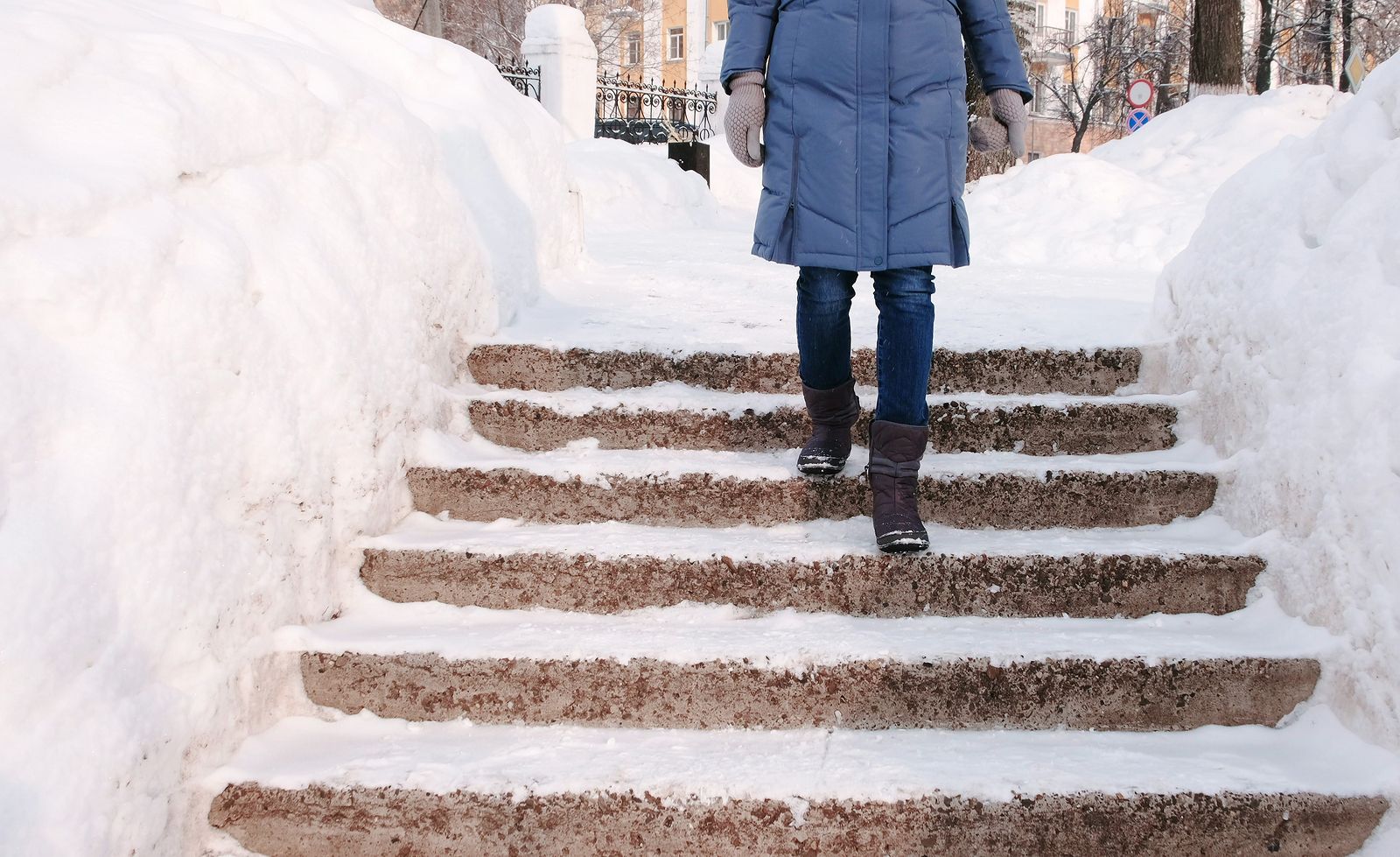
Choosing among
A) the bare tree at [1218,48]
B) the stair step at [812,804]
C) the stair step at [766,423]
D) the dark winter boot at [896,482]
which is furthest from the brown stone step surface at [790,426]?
the bare tree at [1218,48]

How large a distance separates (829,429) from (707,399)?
50 cm

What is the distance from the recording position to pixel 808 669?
90.9 inches

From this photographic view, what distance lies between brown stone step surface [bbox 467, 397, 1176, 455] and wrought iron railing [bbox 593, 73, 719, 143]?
12.8m

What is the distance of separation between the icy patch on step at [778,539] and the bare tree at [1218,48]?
37.2 ft

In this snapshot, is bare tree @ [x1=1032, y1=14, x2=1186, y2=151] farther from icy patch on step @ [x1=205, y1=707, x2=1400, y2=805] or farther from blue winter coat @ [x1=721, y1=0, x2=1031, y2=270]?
icy patch on step @ [x1=205, y1=707, x2=1400, y2=805]

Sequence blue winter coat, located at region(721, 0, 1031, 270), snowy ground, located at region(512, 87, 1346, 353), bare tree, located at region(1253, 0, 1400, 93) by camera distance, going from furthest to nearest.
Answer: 1. bare tree, located at region(1253, 0, 1400, 93)
2. snowy ground, located at region(512, 87, 1346, 353)
3. blue winter coat, located at region(721, 0, 1031, 270)

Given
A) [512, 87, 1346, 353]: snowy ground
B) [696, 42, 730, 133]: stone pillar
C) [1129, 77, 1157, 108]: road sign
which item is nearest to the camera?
[512, 87, 1346, 353]: snowy ground

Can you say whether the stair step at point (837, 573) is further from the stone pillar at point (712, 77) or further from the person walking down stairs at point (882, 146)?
the stone pillar at point (712, 77)

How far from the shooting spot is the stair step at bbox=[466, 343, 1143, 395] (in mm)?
3283

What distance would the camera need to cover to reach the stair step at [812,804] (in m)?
2.00

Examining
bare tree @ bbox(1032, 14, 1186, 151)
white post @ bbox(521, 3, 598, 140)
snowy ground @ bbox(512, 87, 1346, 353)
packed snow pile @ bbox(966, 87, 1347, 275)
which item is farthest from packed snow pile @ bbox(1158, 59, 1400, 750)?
bare tree @ bbox(1032, 14, 1186, 151)

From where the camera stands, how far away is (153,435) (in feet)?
6.57

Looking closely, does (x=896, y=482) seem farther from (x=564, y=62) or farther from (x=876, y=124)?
(x=564, y=62)

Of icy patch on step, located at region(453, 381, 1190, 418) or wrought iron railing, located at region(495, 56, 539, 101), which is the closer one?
icy patch on step, located at region(453, 381, 1190, 418)
